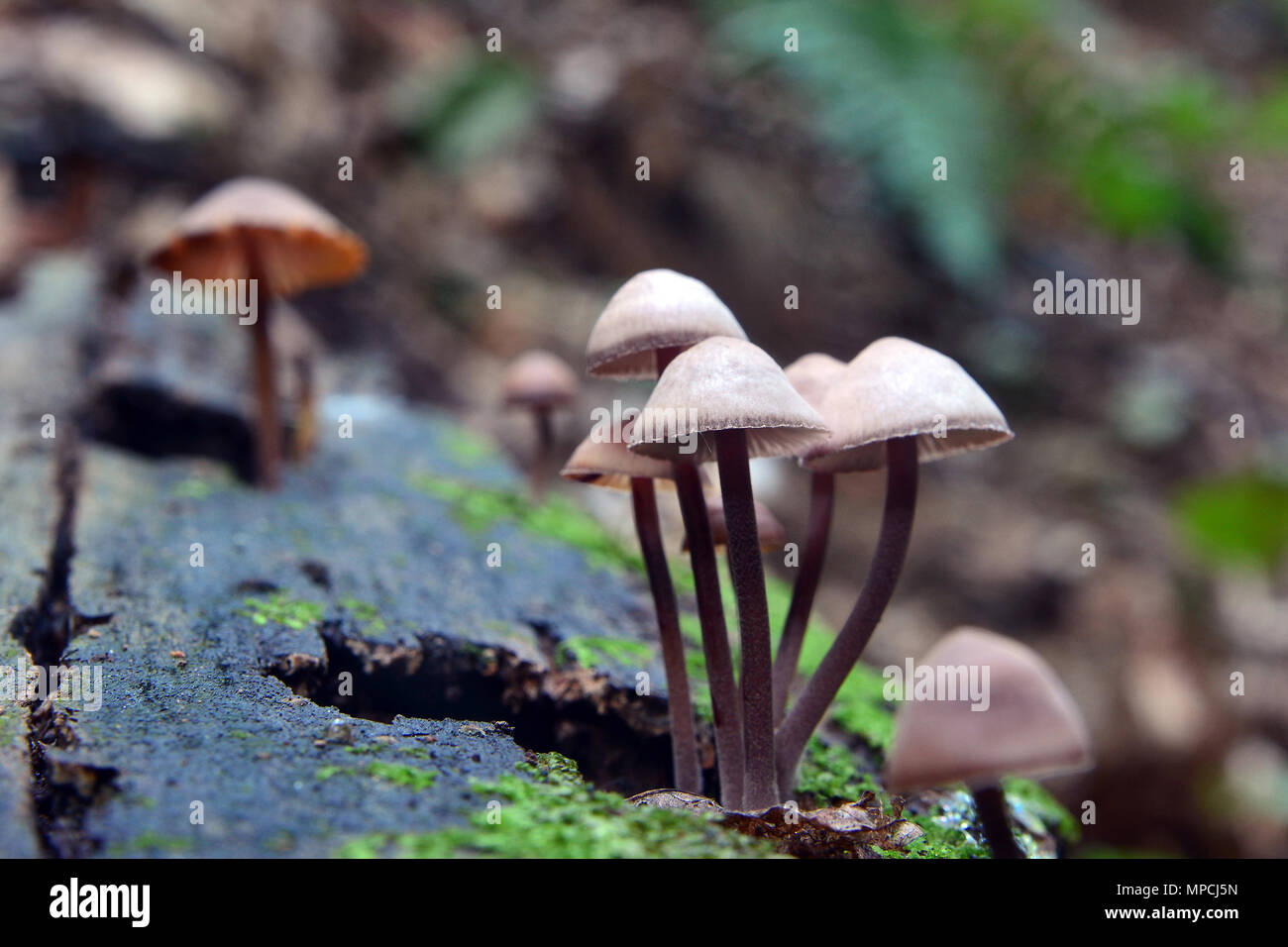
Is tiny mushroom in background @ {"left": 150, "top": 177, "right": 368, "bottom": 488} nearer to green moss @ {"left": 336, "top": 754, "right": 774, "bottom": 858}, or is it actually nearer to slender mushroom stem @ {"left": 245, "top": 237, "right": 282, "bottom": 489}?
slender mushroom stem @ {"left": 245, "top": 237, "right": 282, "bottom": 489}

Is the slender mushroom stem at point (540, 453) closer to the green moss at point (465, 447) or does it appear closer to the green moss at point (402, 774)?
the green moss at point (465, 447)

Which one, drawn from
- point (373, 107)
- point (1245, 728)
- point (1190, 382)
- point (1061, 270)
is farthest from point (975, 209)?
point (373, 107)

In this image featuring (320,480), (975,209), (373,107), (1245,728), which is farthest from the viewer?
(373,107)

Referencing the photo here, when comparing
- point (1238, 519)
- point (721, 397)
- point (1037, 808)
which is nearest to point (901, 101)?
point (1238, 519)

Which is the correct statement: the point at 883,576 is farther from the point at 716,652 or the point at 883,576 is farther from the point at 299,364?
the point at 299,364

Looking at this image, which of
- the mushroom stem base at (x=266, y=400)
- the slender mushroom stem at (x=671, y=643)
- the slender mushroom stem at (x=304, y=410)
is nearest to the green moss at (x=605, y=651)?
the slender mushroom stem at (x=671, y=643)

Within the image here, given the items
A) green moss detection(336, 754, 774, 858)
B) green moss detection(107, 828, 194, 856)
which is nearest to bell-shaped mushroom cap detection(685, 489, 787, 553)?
green moss detection(336, 754, 774, 858)
